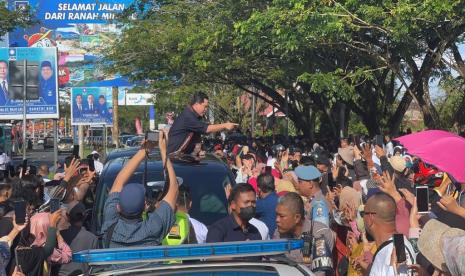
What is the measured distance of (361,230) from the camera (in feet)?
23.4

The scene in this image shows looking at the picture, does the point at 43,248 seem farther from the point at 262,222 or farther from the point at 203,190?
the point at 203,190

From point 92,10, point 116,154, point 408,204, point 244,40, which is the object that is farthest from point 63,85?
point 408,204

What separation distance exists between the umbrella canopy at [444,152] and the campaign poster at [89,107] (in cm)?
2889

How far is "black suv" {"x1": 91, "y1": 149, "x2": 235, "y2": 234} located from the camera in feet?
26.6

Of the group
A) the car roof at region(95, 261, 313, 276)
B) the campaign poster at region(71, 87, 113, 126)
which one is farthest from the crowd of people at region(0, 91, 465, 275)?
the campaign poster at region(71, 87, 113, 126)

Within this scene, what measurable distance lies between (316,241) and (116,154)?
366cm

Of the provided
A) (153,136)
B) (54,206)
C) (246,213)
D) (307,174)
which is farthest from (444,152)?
(54,206)

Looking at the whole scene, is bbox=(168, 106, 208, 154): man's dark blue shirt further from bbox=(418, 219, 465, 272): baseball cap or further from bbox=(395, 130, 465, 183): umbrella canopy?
bbox=(418, 219, 465, 272): baseball cap

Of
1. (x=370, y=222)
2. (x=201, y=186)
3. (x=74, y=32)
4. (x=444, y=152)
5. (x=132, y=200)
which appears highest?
(x=74, y=32)

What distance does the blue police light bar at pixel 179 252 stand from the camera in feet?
14.2

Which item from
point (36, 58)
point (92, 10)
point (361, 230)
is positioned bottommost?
point (361, 230)

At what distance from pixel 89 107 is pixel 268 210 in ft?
92.5

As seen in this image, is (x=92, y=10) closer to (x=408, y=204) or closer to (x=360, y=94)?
(x=360, y=94)

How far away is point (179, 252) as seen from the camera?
14.4 ft
